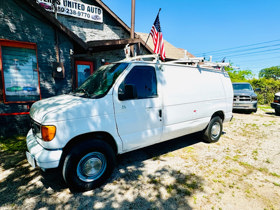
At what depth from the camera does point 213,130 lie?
4.88 m

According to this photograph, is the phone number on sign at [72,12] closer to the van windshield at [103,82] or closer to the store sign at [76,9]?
the store sign at [76,9]

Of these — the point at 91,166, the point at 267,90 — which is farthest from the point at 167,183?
the point at 267,90

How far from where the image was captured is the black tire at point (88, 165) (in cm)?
248

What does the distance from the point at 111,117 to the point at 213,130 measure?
362cm

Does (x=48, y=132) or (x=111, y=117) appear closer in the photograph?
(x=48, y=132)

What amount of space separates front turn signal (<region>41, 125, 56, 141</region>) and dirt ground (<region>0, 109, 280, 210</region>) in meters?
0.57

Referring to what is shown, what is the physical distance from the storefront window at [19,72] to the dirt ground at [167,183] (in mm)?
2530

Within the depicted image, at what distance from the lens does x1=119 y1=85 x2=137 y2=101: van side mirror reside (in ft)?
9.36

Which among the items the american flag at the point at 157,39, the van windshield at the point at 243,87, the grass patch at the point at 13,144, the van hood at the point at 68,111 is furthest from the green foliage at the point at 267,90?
the grass patch at the point at 13,144

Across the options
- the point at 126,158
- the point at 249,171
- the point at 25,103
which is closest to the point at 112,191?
the point at 126,158

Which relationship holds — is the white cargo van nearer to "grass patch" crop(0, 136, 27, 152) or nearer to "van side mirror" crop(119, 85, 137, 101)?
"van side mirror" crop(119, 85, 137, 101)

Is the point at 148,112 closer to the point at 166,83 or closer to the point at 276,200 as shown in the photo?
the point at 166,83

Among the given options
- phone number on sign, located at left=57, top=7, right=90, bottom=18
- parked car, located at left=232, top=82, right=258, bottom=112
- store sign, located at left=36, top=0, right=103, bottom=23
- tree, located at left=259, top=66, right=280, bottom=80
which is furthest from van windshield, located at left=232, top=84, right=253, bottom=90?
tree, located at left=259, top=66, right=280, bottom=80

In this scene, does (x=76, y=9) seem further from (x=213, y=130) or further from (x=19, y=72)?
(x=213, y=130)
